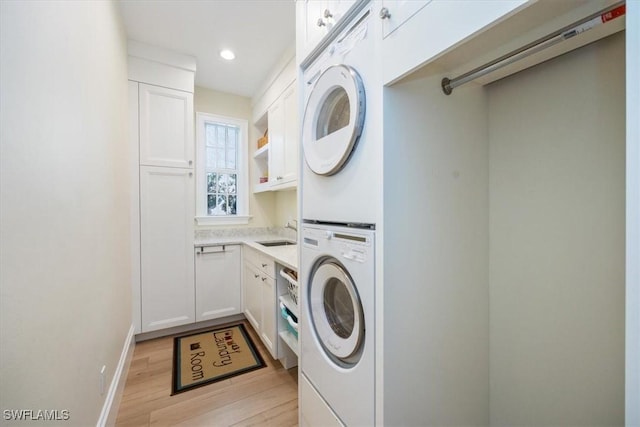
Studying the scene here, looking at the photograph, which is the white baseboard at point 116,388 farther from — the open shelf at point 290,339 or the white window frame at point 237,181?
the white window frame at point 237,181

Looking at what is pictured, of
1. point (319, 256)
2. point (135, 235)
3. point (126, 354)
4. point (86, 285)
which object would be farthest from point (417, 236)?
point (135, 235)

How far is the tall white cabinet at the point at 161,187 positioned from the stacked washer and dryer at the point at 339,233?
1.76 meters

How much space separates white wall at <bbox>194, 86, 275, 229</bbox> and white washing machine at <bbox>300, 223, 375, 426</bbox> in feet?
7.30

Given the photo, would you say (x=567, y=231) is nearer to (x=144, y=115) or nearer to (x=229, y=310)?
(x=229, y=310)

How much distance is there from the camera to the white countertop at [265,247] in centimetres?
194

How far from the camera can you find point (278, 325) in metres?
2.05

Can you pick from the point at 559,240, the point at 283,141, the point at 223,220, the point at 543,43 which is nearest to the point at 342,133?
the point at 543,43

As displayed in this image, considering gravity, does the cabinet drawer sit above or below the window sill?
below

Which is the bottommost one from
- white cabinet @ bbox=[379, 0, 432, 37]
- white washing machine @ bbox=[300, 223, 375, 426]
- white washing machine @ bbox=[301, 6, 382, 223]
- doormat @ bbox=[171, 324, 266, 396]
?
doormat @ bbox=[171, 324, 266, 396]

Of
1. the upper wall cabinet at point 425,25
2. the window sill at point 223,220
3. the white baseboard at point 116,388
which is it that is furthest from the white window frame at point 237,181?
the upper wall cabinet at point 425,25

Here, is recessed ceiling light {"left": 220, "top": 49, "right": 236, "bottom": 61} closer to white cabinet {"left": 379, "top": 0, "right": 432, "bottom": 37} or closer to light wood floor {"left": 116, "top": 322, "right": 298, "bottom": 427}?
Result: white cabinet {"left": 379, "top": 0, "right": 432, "bottom": 37}

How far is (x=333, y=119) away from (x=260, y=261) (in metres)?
1.53

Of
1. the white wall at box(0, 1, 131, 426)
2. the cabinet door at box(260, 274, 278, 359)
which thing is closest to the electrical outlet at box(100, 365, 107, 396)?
the white wall at box(0, 1, 131, 426)

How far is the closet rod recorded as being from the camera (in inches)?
25.4
